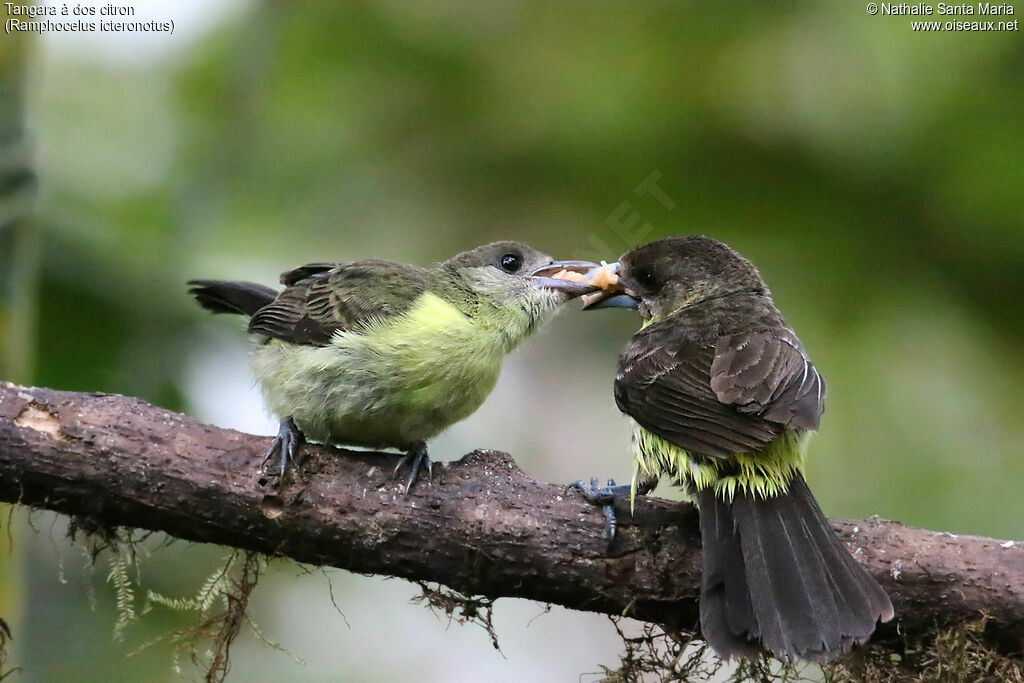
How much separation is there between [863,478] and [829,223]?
123cm

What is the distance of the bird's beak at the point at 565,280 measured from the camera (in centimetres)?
433

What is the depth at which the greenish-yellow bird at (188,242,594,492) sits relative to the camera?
3770 millimetres

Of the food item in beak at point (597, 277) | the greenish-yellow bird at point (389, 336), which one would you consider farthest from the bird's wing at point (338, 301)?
the food item in beak at point (597, 277)

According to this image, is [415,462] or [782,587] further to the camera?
[415,462]

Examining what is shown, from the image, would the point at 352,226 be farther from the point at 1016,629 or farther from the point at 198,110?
the point at 1016,629

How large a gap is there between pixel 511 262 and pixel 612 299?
0.49 metres

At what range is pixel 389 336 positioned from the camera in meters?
3.84

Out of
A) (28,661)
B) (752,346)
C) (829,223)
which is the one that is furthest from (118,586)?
(829,223)

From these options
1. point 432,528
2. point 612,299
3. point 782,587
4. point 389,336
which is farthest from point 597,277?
point 782,587

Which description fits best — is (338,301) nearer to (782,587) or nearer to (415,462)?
(415,462)

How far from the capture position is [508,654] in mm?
5680

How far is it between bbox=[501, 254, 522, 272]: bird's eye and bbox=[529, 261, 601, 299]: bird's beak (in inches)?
2.9

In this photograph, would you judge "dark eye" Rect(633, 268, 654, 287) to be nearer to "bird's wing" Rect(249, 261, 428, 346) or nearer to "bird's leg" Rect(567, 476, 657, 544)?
"bird's wing" Rect(249, 261, 428, 346)

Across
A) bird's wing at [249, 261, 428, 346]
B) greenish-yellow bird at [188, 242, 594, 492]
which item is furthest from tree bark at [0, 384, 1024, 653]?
bird's wing at [249, 261, 428, 346]
